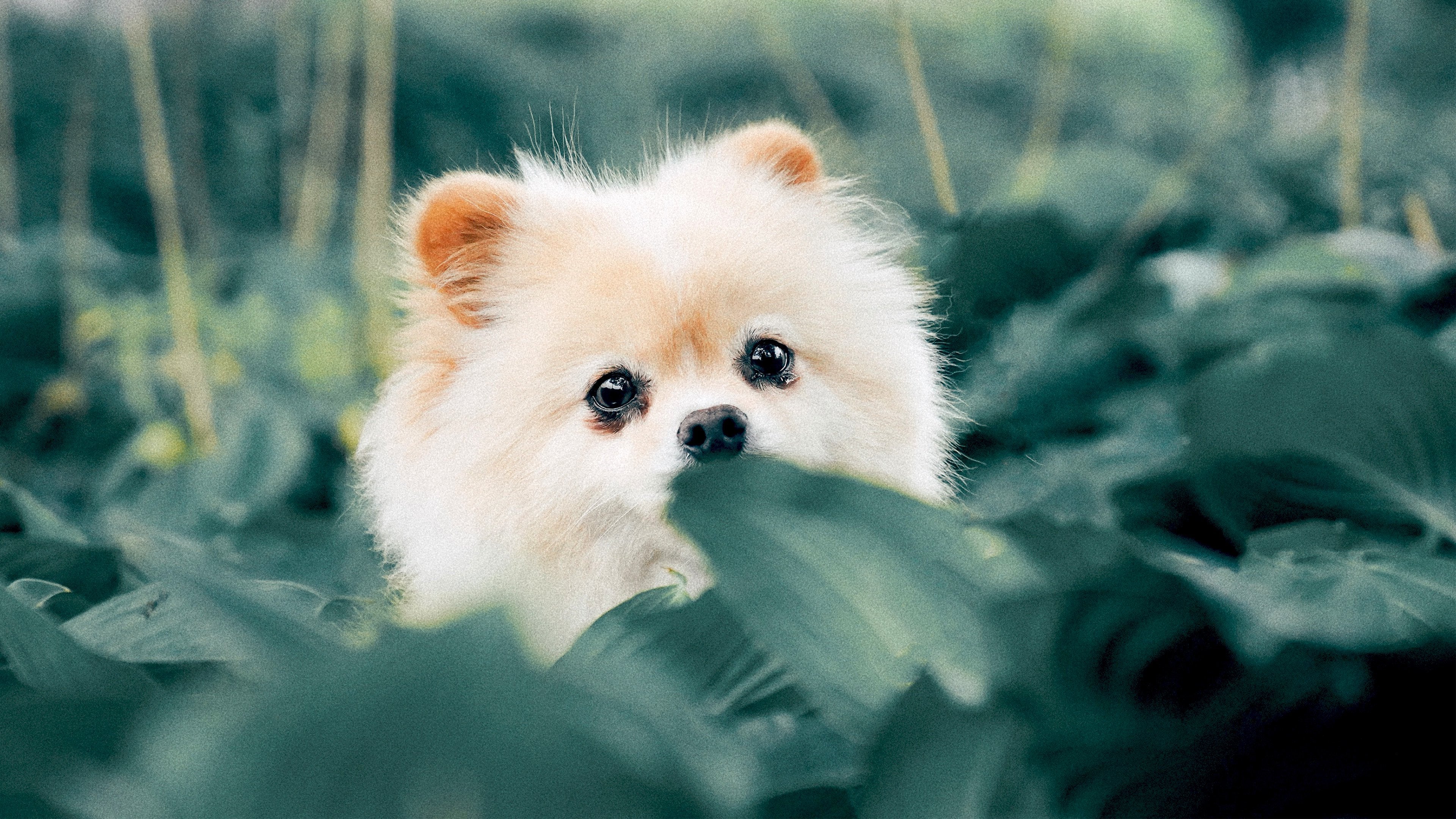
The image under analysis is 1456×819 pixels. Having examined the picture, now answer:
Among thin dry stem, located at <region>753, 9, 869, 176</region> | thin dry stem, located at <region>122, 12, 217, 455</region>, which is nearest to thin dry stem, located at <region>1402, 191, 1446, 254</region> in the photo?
thin dry stem, located at <region>753, 9, 869, 176</region>

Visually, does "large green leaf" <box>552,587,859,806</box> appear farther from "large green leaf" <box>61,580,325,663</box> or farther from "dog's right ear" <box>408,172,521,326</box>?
"dog's right ear" <box>408,172,521,326</box>

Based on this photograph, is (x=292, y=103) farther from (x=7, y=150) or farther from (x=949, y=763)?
(x=949, y=763)

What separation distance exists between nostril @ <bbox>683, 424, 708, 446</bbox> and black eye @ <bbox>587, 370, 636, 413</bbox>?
0.06 m

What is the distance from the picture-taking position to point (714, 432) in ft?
1.77

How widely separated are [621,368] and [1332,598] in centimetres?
43

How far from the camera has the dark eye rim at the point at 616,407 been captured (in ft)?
1.94

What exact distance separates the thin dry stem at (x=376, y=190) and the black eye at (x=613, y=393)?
555 millimetres

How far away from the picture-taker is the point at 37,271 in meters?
1.45

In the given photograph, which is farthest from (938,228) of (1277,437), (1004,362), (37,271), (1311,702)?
(37,271)

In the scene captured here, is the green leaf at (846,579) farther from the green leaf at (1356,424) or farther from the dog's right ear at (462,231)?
the dog's right ear at (462,231)

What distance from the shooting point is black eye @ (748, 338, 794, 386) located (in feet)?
2.01

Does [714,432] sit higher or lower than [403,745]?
lower

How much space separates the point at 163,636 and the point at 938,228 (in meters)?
0.70

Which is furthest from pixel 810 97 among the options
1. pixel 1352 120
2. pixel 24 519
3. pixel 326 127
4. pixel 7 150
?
pixel 7 150
